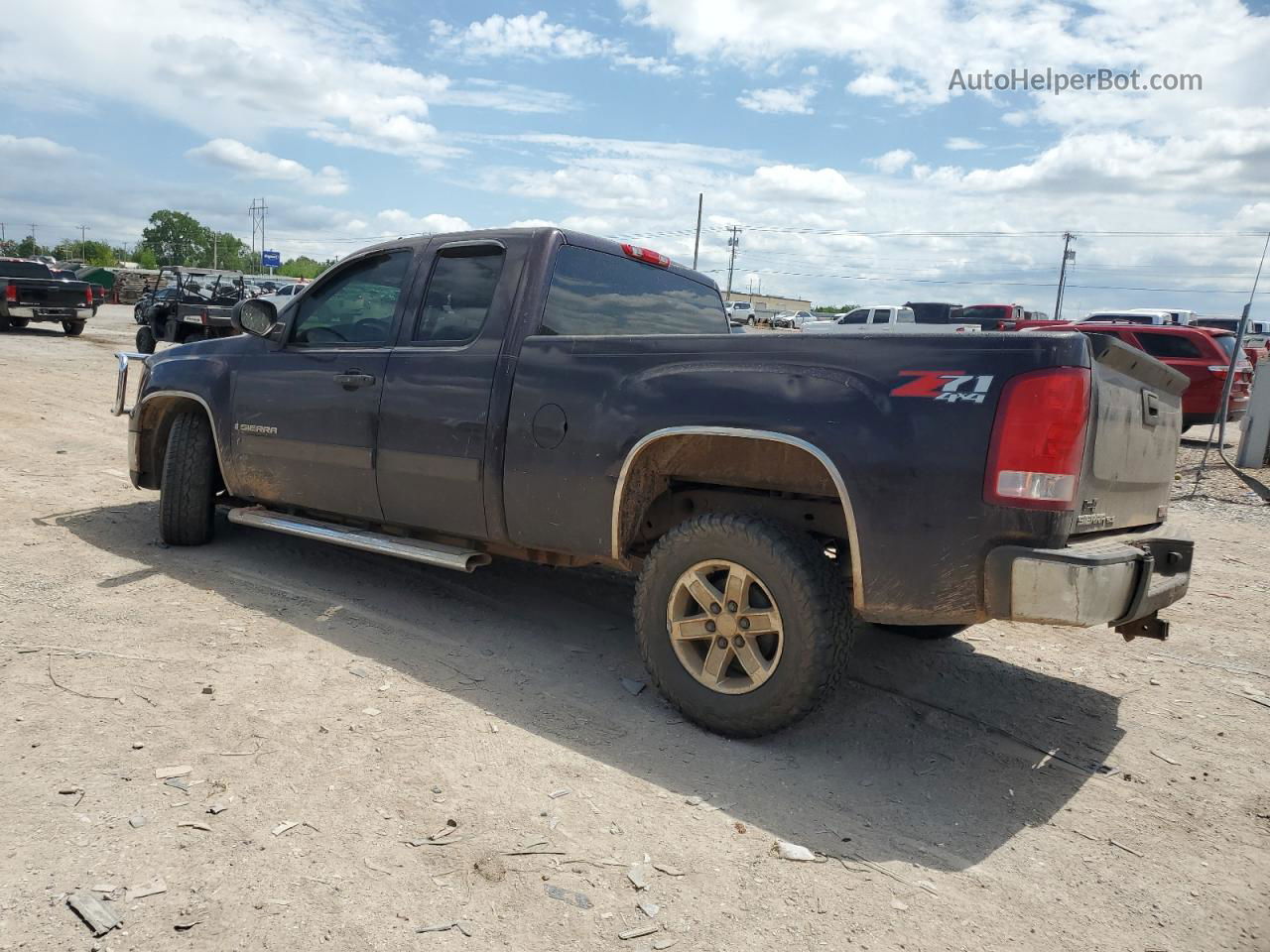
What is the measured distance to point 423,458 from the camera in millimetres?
4199

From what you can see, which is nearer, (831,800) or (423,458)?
(831,800)

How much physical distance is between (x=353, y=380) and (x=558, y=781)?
2.42 meters

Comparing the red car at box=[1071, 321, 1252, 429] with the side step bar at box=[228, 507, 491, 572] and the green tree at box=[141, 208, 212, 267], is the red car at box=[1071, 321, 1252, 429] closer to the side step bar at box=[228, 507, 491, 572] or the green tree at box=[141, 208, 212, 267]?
the side step bar at box=[228, 507, 491, 572]

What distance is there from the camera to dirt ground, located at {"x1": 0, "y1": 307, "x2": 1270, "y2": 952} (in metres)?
2.35

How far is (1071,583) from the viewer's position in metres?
2.69

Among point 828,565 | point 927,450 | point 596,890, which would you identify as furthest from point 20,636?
point 927,450

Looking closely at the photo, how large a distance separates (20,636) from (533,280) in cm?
269

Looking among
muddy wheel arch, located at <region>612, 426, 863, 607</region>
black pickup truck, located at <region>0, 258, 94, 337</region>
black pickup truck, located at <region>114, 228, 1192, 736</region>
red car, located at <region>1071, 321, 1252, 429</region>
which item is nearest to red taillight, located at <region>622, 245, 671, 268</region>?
black pickup truck, located at <region>114, 228, 1192, 736</region>

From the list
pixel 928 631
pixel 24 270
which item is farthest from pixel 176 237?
pixel 928 631

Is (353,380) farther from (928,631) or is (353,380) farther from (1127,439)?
(1127,439)

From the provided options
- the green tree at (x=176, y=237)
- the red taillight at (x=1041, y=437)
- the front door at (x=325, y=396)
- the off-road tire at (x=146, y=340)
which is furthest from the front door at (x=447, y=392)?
the green tree at (x=176, y=237)

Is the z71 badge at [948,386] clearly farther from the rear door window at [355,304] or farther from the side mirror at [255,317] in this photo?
the side mirror at [255,317]

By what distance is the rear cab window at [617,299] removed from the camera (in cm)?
418

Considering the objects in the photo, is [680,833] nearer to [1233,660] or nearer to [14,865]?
[14,865]
